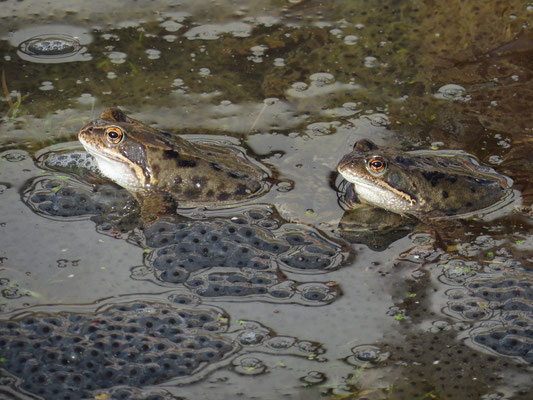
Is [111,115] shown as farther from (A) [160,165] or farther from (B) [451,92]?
(B) [451,92]

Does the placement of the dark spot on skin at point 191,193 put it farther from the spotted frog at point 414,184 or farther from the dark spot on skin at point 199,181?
the spotted frog at point 414,184

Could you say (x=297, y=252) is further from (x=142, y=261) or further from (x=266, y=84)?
(x=266, y=84)

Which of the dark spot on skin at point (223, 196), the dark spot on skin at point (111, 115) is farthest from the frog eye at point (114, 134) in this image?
the dark spot on skin at point (223, 196)

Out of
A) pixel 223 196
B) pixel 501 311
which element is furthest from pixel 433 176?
pixel 223 196

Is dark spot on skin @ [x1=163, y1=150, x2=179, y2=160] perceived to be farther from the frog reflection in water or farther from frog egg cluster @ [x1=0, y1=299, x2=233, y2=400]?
frog egg cluster @ [x1=0, y1=299, x2=233, y2=400]

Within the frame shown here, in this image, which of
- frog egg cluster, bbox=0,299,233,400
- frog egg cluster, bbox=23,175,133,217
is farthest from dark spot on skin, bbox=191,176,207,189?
frog egg cluster, bbox=0,299,233,400

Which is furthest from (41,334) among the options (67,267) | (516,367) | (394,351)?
(516,367)
